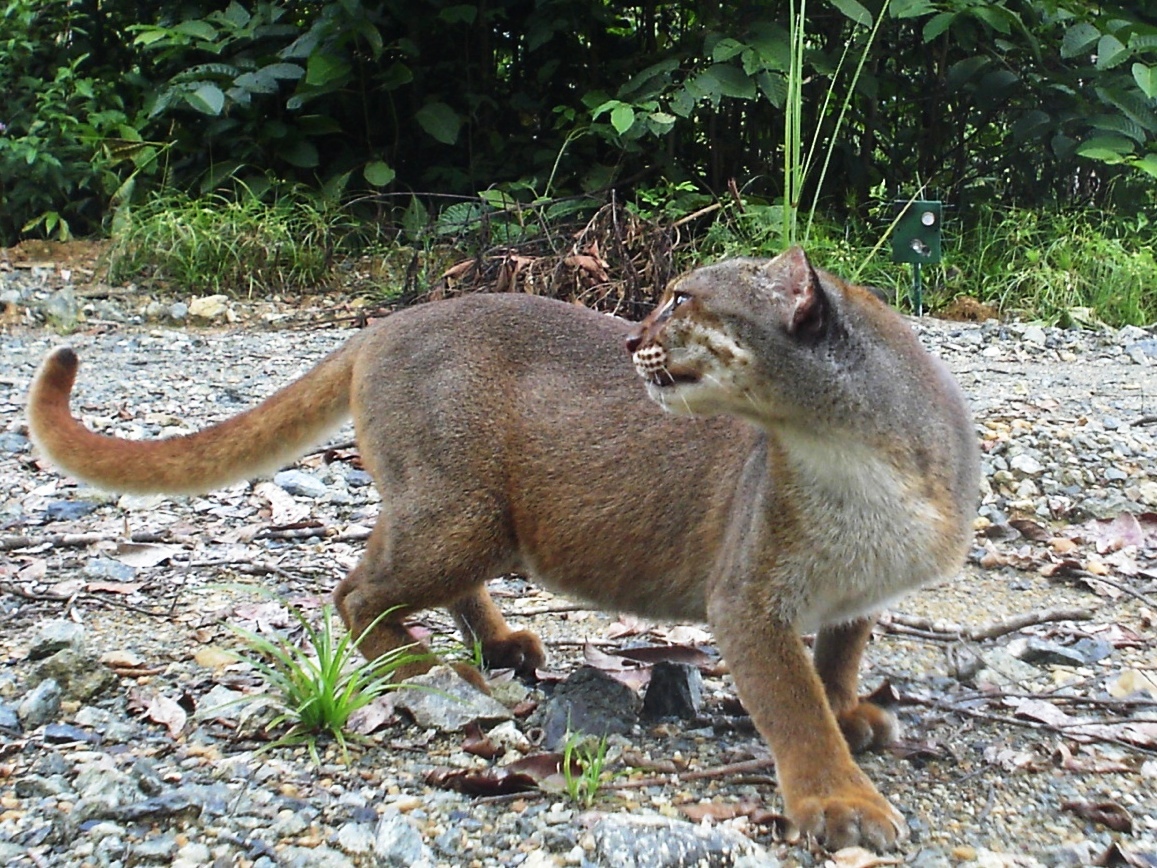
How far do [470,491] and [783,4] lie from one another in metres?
8.26

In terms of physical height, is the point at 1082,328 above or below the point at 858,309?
below

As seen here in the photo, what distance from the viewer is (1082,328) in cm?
916

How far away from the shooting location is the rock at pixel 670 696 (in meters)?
3.65

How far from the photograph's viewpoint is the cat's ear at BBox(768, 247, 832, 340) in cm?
308

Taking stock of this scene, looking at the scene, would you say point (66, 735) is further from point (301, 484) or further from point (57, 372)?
point (301, 484)

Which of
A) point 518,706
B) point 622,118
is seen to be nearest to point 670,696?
point 518,706

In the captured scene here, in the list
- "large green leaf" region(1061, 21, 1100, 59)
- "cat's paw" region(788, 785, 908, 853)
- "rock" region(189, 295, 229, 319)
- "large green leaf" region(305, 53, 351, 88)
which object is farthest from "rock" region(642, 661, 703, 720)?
"large green leaf" region(305, 53, 351, 88)

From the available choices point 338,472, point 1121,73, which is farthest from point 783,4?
point 338,472

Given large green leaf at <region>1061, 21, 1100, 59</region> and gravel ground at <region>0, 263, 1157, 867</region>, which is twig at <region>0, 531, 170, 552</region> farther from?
large green leaf at <region>1061, 21, 1100, 59</region>

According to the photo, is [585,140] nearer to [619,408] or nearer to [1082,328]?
[1082,328]

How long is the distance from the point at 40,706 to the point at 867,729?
2.05 meters

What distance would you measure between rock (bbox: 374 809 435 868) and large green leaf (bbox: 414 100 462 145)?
878 centimetres

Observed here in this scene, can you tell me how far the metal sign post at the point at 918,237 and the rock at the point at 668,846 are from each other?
6.94 meters

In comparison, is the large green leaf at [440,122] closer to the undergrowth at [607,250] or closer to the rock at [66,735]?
the undergrowth at [607,250]
